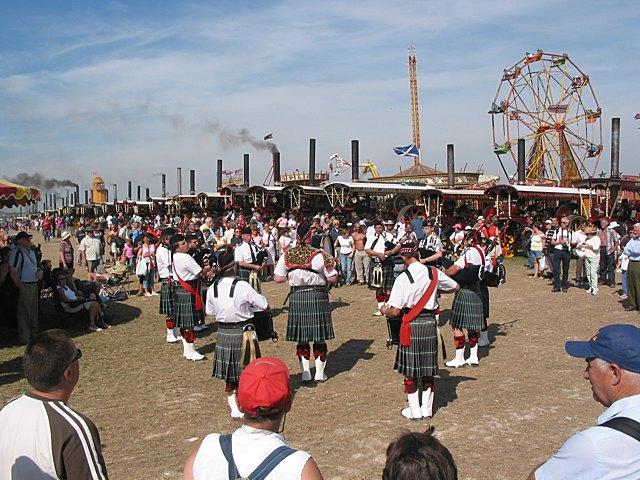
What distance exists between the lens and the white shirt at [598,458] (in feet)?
6.27

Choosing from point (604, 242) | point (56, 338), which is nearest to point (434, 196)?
point (604, 242)

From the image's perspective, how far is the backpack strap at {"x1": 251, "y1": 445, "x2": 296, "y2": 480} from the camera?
6.80ft

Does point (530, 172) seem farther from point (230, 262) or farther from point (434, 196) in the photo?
point (230, 262)

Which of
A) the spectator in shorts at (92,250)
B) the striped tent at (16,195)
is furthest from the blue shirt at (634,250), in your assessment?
the spectator in shorts at (92,250)

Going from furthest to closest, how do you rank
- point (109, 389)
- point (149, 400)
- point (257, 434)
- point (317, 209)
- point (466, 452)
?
1. point (317, 209)
2. point (109, 389)
3. point (149, 400)
4. point (466, 452)
5. point (257, 434)

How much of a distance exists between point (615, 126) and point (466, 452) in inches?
1217

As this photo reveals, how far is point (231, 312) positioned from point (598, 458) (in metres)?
4.36

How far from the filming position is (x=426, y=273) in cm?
571

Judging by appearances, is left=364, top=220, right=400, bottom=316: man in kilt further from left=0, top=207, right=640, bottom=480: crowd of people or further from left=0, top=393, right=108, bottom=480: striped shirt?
left=0, top=393, right=108, bottom=480: striped shirt

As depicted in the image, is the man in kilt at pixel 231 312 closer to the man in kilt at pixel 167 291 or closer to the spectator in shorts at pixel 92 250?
the man in kilt at pixel 167 291

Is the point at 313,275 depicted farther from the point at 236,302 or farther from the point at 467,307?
the point at 467,307

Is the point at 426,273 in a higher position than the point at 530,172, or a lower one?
lower

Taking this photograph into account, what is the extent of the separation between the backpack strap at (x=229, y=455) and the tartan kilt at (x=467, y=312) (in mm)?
5737

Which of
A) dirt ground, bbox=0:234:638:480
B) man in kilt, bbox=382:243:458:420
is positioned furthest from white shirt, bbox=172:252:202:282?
man in kilt, bbox=382:243:458:420
